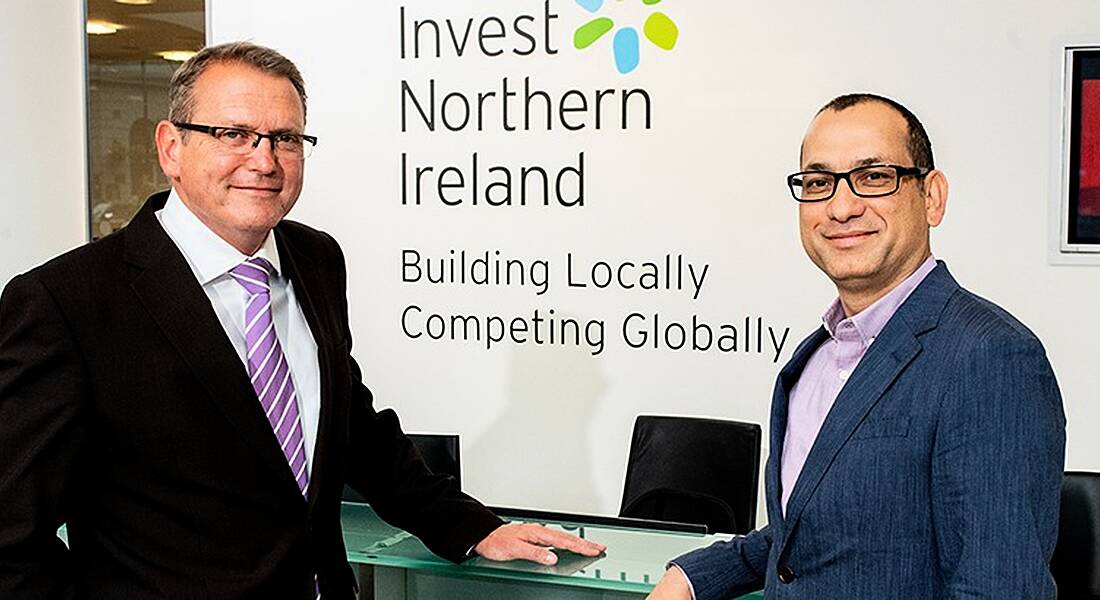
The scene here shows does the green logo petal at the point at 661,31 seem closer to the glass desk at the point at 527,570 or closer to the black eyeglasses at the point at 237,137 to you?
the glass desk at the point at 527,570

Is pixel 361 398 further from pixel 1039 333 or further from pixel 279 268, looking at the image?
pixel 1039 333

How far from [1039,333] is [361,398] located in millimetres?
3187

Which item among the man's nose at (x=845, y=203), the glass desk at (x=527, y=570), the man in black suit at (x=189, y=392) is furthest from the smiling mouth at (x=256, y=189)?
the man's nose at (x=845, y=203)

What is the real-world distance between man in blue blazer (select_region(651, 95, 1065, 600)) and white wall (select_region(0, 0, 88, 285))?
5606mm

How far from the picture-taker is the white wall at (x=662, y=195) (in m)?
4.75

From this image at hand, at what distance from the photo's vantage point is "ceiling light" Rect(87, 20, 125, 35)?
259 inches

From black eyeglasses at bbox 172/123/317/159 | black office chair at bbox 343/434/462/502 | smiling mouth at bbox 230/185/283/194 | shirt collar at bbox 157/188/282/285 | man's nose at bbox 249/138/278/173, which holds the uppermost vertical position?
black eyeglasses at bbox 172/123/317/159

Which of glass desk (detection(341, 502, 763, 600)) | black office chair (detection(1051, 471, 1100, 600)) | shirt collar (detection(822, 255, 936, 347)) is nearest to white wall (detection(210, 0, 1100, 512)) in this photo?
black office chair (detection(1051, 471, 1100, 600))

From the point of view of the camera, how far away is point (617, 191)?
17.4ft

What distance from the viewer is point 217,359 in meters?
1.95

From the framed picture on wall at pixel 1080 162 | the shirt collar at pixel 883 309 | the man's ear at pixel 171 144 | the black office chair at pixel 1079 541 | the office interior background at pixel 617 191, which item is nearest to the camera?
the shirt collar at pixel 883 309

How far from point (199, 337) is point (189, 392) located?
0.08m

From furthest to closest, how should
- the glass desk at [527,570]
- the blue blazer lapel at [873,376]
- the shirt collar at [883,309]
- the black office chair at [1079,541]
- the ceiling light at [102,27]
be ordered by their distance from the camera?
the ceiling light at [102,27] → the black office chair at [1079,541] → the glass desk at [527,570] → the shirt collar at [883,309] → the blue blazer lapel at [873,376]

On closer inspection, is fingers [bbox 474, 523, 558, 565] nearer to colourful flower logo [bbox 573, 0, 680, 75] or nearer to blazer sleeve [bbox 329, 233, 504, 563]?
blazer sleeve [bbox 329, 233, 504, 563]
